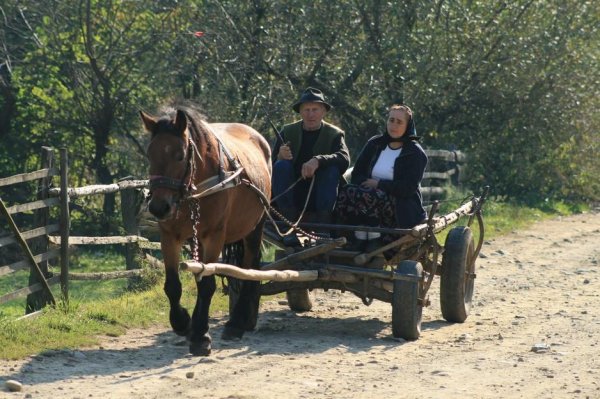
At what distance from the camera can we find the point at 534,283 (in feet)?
42.3

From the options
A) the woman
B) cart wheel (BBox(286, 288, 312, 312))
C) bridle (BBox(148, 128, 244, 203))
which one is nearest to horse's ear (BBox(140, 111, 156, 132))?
bridle (BBox(148, 128, 244, 203))

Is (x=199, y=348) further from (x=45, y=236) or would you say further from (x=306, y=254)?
(x=45, y=236)

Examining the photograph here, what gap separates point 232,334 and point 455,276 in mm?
2150

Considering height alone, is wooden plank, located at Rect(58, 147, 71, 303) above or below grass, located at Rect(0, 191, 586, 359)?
above

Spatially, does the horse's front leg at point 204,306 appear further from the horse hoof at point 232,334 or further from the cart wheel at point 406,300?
the cart wheel at point 406,300

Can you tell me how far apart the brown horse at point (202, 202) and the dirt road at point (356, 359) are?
0.89ft

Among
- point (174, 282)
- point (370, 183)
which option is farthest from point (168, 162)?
point (370, 183)

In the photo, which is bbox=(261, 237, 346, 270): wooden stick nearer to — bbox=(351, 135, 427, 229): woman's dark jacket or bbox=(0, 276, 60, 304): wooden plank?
bbox=(351, 135, 427, 229): woman's dark jacket

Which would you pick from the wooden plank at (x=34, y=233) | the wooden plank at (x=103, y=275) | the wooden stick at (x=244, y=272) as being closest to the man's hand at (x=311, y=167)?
the wooden stick at (x=244, y=272)

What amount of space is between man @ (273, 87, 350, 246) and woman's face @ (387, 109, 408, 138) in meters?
0.50

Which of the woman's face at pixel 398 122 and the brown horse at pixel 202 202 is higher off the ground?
the woman's face at pixel 398 122

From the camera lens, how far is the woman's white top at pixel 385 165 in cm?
1016

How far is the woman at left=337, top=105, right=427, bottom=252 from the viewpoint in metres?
9.91

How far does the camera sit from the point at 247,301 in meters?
9.72
